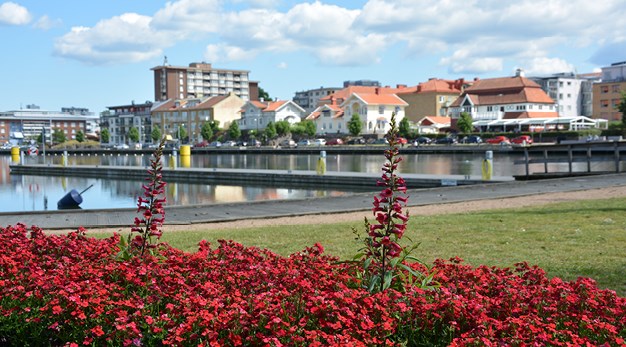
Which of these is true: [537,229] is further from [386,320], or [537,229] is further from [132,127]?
[132,127]

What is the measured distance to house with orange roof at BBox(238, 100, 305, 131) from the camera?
140500mm

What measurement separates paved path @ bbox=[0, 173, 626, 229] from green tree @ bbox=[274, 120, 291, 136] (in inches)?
4131

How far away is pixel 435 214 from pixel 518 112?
10783 centimetres

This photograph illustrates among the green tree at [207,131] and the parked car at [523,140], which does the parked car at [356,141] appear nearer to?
the parked car at [523,140]

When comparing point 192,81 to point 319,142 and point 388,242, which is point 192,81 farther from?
point 388,242

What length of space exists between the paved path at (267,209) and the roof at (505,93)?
100 meters

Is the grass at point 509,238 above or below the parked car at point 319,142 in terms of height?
below

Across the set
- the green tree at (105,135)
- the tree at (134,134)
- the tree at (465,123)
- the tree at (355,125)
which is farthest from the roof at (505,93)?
the green tree at (105,135)

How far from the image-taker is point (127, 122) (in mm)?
182375

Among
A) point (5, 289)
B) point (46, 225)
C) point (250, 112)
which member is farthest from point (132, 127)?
point (5, 289)

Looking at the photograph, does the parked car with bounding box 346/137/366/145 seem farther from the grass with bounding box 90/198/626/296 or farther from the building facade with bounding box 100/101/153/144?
the grass with bounding box 90/198/626/296

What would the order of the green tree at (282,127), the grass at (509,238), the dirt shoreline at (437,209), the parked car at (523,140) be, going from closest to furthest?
1. the grass at (509,238)
2. the dirt shoreline at (437,209)
3. the parked car at (523,140)
4. the green tree at (282,127)

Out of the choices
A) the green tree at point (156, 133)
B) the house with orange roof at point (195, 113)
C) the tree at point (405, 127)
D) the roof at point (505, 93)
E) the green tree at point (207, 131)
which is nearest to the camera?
the tree at point (405, 127)

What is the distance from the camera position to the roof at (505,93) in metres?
121
